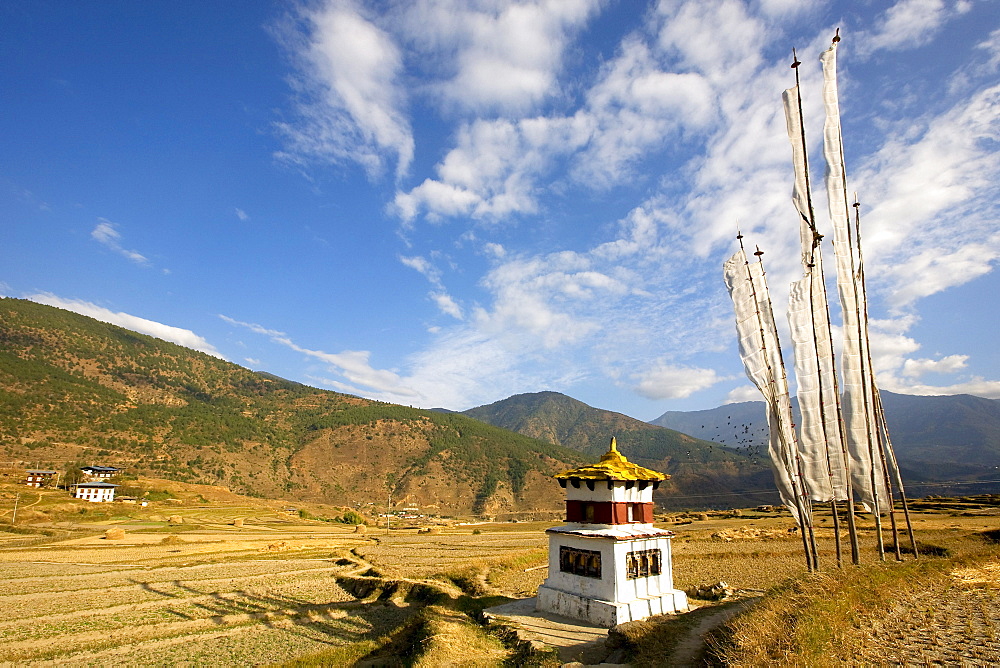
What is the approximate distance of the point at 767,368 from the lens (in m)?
18.8

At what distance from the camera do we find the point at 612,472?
20.1 meters

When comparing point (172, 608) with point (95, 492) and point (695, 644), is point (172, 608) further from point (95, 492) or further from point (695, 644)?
point (95, 492)

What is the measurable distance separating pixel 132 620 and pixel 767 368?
1127 inches

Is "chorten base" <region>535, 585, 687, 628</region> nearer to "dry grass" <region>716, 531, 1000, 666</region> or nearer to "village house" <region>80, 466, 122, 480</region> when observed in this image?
"dry grass" <region>716, 531, 1000, 666</region>

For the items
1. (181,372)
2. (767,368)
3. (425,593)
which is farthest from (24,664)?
(181,372)

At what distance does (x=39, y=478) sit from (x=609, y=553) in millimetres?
98277

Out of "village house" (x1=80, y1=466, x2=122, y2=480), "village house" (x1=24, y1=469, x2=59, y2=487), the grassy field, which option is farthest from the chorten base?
"village house" (x1=80, y1=466, x2=122, y2=480)

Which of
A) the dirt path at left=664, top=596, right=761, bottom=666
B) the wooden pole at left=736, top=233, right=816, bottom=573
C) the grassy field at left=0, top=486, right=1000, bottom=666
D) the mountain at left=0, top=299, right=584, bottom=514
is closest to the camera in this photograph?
the dirt path at left=664, top=596, right=761, bottom=666

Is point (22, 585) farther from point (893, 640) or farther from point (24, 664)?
point (893, 640)

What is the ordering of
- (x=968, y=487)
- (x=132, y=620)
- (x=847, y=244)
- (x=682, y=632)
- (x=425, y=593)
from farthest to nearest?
(x=968, y=487) → (x=425, y=593) → (x=132, y=620) → (x=847, y=244) → (x=682, y=632)

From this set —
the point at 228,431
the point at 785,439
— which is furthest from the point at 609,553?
the point at 228,431

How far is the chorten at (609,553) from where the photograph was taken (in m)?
18.7

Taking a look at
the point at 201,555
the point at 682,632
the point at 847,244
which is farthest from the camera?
the point at 201,555

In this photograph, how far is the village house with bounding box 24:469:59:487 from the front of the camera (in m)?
78.4
